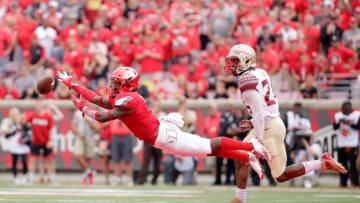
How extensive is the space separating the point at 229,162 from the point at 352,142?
7.87 ft

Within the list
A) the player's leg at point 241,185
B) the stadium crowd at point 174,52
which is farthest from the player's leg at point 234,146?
the stadium crowd at point 174,52

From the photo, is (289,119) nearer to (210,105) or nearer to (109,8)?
(210,105)

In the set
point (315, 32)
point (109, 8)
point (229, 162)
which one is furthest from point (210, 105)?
point (109, 8)

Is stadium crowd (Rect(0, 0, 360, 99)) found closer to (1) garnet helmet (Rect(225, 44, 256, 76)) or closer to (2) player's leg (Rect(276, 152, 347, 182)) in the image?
(2) player's leg (Rect(276, 152, 347, 182))

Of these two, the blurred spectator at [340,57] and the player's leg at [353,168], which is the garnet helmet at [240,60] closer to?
the player's leg at [353,168]

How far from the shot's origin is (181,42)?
1666 cm

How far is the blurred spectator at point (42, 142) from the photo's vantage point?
15648mm

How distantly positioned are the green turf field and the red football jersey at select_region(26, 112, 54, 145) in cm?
227

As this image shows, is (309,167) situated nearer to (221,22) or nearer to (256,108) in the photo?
(256,108)

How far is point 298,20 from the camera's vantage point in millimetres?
16906

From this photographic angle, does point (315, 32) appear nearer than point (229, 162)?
No

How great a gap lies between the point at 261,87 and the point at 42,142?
8.14 meters

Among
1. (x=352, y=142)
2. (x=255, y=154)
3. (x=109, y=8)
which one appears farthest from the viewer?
(x=109, y=8)

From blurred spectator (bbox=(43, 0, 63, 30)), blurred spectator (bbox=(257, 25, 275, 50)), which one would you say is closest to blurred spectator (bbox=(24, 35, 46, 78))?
blurred spectator (bbox=(43, 0, 63, 30))
